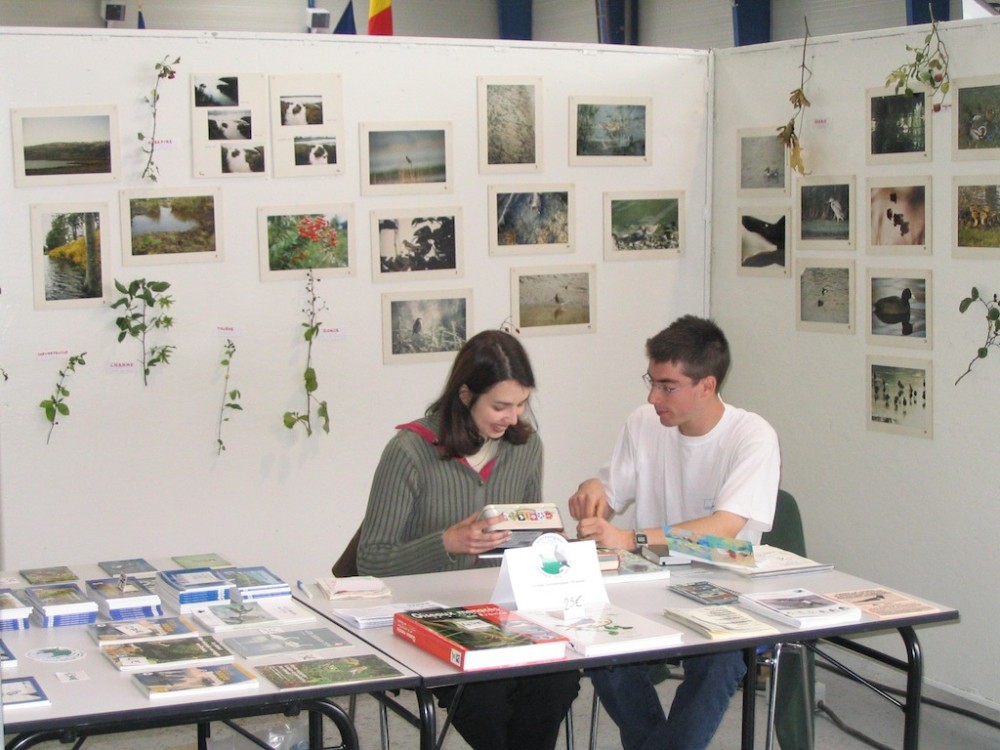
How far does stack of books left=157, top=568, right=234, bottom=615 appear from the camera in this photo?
2830 mm

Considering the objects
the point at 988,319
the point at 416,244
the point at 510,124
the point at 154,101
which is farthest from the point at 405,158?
the point at 988,319

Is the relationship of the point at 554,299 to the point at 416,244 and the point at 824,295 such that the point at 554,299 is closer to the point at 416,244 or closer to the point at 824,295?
the point at 416,244

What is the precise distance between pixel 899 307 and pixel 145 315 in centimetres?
260

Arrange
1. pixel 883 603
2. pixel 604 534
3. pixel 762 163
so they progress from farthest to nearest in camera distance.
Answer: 1. pixel 762 163
2. pixel 604 534
3. pixel 883 603

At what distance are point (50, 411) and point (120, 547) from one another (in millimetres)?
534

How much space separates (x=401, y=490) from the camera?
3.35m

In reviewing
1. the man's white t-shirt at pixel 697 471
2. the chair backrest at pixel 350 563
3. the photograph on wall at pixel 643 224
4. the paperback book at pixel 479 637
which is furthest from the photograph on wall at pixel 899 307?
the paperback book at pixel 479 637

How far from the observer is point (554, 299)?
4.91 metres

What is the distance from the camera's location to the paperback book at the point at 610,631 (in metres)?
2.56

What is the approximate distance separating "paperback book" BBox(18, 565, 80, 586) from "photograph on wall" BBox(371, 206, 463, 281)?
5.88 ft

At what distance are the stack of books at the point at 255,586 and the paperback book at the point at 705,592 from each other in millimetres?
932

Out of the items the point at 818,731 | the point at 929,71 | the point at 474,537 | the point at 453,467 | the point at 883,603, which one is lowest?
the point at 818,731

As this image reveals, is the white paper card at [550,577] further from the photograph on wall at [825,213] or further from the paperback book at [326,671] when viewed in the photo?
the photograph on wall at [825,213]

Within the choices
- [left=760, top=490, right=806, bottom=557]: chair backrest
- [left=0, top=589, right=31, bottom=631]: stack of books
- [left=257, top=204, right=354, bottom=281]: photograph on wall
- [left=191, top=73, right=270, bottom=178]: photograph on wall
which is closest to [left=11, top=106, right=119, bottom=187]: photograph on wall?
[left=191, top=73, right=270, bottom=178]: photograph on wall
